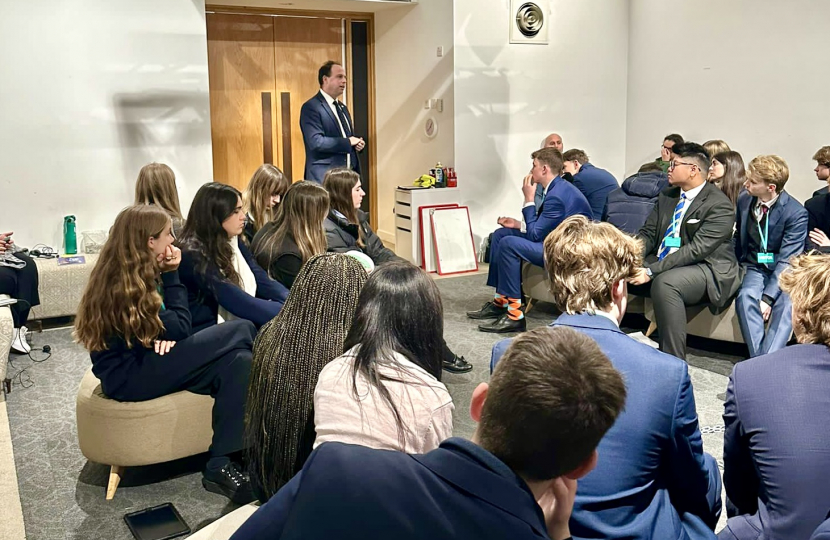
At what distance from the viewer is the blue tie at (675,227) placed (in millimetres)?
4887

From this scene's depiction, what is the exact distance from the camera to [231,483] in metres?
3.15

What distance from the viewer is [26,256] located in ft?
17.6

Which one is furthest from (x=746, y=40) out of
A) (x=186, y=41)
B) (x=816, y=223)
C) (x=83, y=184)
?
(x=83, y=184)

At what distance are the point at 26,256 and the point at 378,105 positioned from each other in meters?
4.31

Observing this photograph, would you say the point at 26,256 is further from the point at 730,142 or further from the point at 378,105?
the point at 730,142

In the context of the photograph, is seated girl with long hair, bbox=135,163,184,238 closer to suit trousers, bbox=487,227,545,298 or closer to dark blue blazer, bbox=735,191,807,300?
suit trousers, bbox=487,227,545,298

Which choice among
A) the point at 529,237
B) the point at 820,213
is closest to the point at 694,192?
the point at 820,213

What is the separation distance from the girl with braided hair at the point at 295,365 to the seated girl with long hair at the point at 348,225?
2039 mm

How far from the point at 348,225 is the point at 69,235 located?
9.68ft

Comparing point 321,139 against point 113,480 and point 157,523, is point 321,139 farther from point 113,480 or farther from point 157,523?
point 157,523

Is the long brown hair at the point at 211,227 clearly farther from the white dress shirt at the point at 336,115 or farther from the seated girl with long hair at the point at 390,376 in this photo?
the white dress shirt at the point at 336,115

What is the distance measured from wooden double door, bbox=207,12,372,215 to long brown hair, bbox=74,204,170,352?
501cm

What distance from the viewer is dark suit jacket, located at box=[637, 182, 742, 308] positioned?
15.3 ft

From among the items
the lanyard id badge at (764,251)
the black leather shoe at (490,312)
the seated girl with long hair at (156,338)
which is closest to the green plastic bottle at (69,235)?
the black leather shoe at (490,312)
